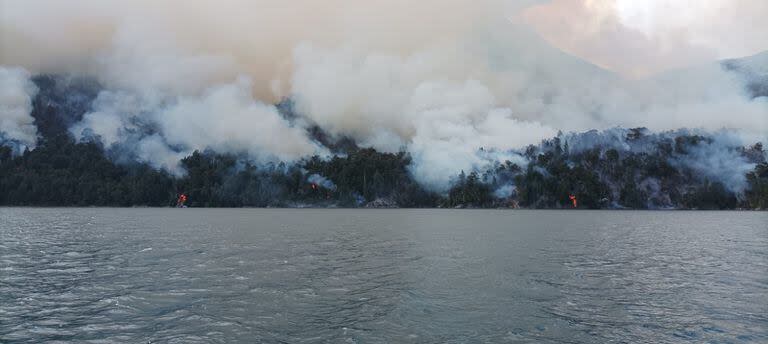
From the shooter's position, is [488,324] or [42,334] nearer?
[42,334]

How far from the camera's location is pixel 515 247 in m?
89.1

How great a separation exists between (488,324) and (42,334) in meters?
27.4

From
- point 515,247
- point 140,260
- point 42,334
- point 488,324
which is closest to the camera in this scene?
point 42,334

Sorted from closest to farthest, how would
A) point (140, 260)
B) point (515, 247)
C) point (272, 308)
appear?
point (272, 308) < point (140, 260) < point (515, 247)

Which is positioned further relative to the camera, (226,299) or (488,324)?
(226,299)

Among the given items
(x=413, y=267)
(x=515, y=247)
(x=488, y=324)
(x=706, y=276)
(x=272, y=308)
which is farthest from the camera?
(x=515, y=247)

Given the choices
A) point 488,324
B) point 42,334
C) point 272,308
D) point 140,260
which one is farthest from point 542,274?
point 140,260

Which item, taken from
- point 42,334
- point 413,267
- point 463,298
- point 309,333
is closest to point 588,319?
point 463,298

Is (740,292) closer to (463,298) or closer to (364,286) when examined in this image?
(463,298)

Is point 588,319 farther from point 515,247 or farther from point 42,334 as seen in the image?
point 515,247

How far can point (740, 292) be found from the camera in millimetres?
44344

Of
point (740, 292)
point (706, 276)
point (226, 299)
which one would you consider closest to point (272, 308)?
point (226, 299)

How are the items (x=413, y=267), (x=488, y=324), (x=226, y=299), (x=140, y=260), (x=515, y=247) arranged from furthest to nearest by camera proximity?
(x=515, y=247)
(x=140, y=260)
(x=413, y=267)
(x=226, y=299)
(x=488, y=324)

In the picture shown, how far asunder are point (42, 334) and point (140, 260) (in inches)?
1420
